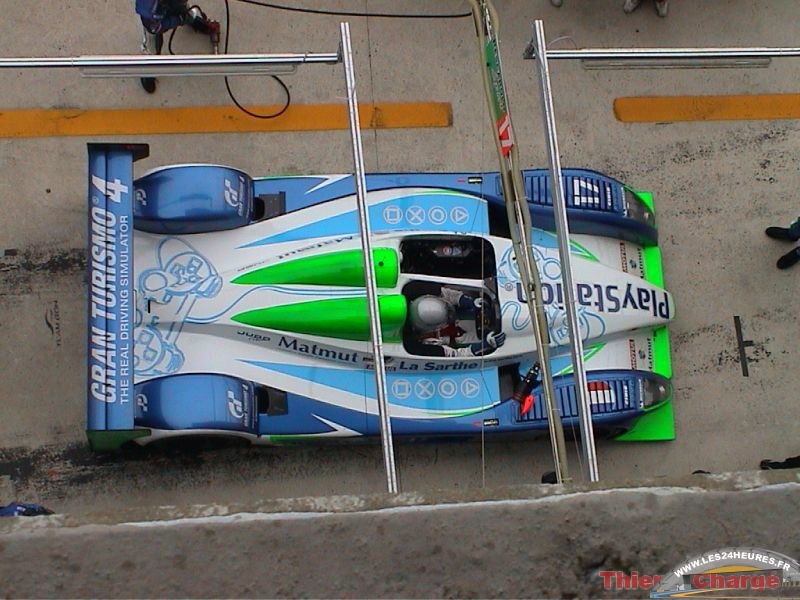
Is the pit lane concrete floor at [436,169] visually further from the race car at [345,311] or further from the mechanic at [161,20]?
the race car at [345,311]

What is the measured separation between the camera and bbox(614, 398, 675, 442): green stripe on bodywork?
6113 millimetres

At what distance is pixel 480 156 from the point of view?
264 inches

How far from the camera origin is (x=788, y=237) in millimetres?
6551

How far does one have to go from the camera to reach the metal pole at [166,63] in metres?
4.34

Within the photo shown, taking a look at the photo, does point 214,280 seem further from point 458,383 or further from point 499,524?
point 499,524

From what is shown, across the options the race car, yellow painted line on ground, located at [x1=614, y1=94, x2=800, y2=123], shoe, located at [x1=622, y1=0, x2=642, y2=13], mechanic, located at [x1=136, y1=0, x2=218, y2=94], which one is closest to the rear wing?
the race car

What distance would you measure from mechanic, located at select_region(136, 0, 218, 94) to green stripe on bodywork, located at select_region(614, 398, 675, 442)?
15.0ft

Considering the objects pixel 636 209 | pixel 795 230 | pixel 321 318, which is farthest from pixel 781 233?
pixel 321 318

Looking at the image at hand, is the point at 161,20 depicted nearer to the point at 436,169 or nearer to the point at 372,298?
the point at 436,169

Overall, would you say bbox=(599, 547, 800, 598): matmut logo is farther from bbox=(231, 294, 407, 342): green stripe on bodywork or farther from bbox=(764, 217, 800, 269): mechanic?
bbox=(764, 217, 800, 269): mechanic

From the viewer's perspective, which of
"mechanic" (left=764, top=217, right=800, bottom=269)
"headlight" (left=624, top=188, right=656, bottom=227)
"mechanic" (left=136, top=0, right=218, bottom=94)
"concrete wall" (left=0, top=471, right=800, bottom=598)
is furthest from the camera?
"mechanic" (left=764, top=217, right=800, bottom=269)

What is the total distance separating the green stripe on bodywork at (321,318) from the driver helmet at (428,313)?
0.09m

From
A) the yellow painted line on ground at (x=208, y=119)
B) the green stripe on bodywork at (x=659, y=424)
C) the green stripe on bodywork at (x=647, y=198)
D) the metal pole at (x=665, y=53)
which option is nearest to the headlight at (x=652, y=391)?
the green stripe on bodywork at (x=659, y=424)

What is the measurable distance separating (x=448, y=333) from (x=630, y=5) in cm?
360
